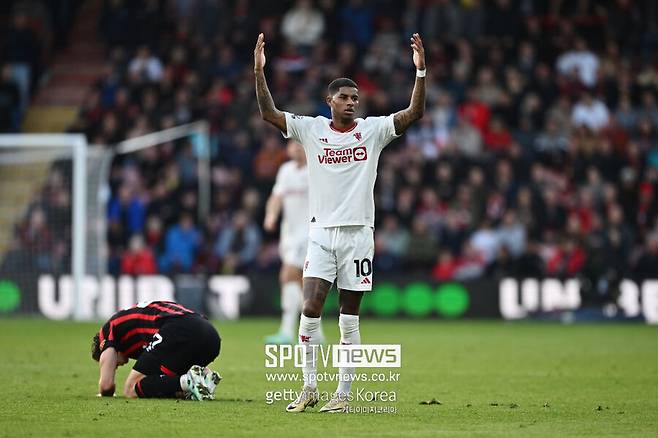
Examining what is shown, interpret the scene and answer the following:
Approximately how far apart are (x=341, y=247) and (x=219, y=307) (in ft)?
46.8

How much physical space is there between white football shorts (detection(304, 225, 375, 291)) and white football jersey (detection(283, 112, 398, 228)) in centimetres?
8

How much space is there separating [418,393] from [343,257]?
6.66 ft

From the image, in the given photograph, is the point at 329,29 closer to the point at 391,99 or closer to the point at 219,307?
the point at 391,99

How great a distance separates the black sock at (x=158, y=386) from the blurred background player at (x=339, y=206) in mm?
1247

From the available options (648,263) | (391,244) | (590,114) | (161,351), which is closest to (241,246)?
(391,244)

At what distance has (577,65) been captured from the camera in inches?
1037

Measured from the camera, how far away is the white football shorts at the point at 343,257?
382 inches

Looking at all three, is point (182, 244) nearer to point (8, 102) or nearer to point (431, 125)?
point (431, 125)

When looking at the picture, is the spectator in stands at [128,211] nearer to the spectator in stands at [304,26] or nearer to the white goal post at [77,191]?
the white goal post at [77,191]

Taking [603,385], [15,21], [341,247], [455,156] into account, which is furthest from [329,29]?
[341,247]

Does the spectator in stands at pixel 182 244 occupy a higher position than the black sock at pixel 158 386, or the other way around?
the spectator in stands at pixel 182 244

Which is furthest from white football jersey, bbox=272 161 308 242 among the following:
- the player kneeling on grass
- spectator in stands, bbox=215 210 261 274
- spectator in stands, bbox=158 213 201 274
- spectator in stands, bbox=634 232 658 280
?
spectator in stands, bbox=158 213 201 274

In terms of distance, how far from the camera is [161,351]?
1043 cm

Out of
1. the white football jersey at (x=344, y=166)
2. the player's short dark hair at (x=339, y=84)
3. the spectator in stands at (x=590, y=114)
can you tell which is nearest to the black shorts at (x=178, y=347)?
the white football jersey at (x=344, y=166)
